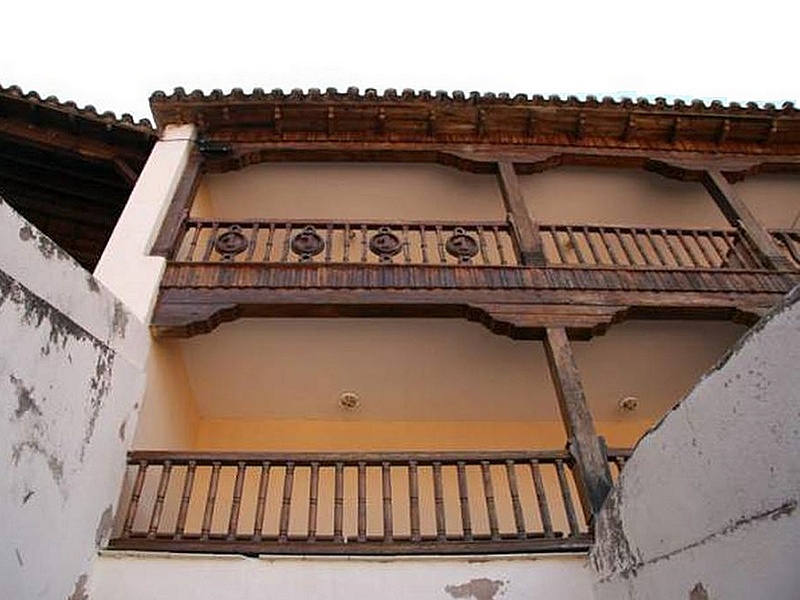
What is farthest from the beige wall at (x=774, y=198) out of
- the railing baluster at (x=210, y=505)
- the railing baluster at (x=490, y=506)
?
the railing baluster at (x=210, y=505)

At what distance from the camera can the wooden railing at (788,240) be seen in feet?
18.2

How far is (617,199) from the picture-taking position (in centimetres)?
707

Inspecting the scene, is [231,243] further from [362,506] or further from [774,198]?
[774,198]

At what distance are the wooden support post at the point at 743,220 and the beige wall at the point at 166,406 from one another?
5.42 meters

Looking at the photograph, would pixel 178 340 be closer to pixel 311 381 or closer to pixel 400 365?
pixel 311 381

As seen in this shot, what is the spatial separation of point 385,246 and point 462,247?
703 mm

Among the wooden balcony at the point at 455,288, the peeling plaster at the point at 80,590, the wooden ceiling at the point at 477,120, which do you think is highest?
the wooden ceiling at the point at 477,120

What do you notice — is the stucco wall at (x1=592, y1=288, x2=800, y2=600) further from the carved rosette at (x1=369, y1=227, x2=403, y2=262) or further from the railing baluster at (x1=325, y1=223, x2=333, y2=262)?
the railing baluster at (x1=325, y1=223, x2=333, y2=262)

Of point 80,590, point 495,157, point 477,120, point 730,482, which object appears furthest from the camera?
point 477,120

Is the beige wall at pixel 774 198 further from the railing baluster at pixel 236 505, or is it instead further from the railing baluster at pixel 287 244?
the railing baluster at pixel 236 505

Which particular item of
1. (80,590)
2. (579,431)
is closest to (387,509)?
(579,431)

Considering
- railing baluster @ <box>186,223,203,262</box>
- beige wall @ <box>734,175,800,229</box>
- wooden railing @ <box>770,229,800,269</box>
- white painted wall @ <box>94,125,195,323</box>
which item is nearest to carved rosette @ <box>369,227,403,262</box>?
railing baluster @ <box>186,223,203,262</box>

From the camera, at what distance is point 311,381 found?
5.82 m

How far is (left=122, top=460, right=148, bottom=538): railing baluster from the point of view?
11.8ft
